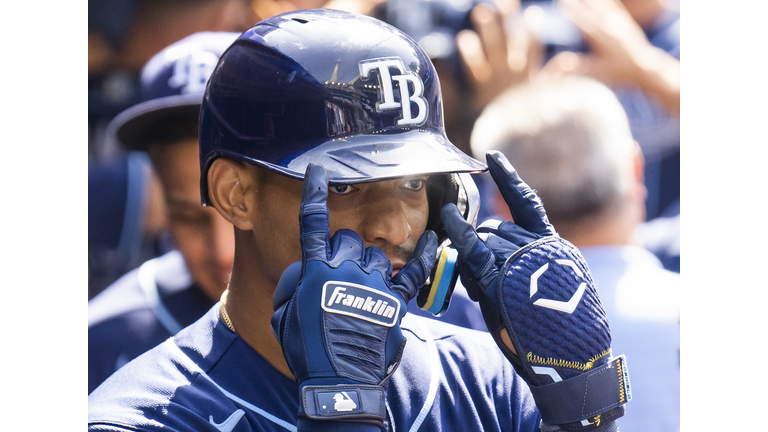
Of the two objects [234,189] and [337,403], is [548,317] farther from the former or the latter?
[234,189]

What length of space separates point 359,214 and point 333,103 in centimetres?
18

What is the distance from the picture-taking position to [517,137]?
201 cm

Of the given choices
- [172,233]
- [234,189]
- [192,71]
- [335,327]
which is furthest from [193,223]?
[335,327]

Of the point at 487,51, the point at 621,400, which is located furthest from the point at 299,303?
the point at 487,51

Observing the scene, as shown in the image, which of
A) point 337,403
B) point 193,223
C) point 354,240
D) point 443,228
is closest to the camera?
point 337,403

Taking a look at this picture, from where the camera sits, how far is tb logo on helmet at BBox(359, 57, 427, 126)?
3.57 feet

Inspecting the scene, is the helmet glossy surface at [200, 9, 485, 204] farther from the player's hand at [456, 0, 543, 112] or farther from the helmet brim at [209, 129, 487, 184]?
the player's hand at [456, 0, 543, 112]

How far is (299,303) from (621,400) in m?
0.56

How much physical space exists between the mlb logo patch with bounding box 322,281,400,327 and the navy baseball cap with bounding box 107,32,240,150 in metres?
1.19

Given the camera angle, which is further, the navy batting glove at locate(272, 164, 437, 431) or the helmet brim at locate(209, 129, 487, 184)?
the helmet brim at locate(209, 129, 487, 184)

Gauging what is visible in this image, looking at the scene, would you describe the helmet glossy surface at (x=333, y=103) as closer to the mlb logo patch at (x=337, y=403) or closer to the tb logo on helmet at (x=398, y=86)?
the tb logo on helmet at (x=398, y=86)

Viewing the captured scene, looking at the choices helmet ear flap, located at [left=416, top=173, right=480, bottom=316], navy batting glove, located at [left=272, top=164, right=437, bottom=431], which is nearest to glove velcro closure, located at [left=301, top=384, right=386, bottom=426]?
navy batting glove, located at [left=272, top=164, right=437, bottom=431]

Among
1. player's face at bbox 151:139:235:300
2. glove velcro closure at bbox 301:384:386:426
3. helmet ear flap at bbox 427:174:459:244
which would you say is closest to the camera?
glove velcro closure at bbox 301:384:386:426

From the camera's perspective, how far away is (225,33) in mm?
2158
